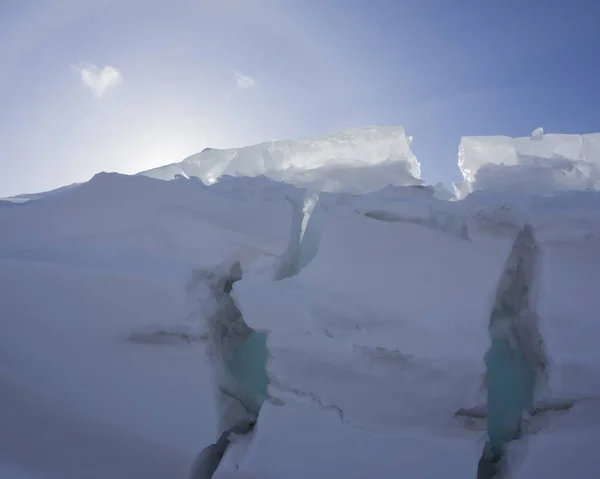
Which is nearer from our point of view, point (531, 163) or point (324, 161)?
point (531, 163)

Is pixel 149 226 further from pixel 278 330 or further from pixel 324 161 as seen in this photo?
pixel 324 161

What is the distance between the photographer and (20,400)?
252 centimetres

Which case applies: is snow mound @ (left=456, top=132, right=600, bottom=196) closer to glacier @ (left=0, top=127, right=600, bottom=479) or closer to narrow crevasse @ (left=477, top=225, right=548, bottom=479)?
glacier @ (left=0, top=127, right=600, bottom=479)

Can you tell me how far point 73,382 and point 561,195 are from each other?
3.34 meters

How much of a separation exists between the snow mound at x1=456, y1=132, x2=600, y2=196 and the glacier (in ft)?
2.61

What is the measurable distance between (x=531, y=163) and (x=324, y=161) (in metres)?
1.86

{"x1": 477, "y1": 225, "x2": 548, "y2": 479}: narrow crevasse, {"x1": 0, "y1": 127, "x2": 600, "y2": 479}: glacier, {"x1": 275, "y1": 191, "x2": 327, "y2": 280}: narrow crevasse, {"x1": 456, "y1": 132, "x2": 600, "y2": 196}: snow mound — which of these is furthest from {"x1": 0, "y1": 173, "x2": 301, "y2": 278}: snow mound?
{"x1": 456, "y1": 132, "x2": 600, "y2": 196}: snow mound

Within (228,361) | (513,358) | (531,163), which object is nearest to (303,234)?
(228,361)

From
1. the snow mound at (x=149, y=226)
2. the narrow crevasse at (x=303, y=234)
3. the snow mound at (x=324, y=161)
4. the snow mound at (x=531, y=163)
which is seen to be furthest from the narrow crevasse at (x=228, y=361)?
the snow mound at (x=531, y=163)

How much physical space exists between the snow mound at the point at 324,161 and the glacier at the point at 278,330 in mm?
640

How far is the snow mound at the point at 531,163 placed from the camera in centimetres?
376

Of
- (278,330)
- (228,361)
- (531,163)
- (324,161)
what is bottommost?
(228,361)

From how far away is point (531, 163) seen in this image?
3922 millimetres

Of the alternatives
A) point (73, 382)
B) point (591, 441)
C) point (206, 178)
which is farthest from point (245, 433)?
point (206, 178)
